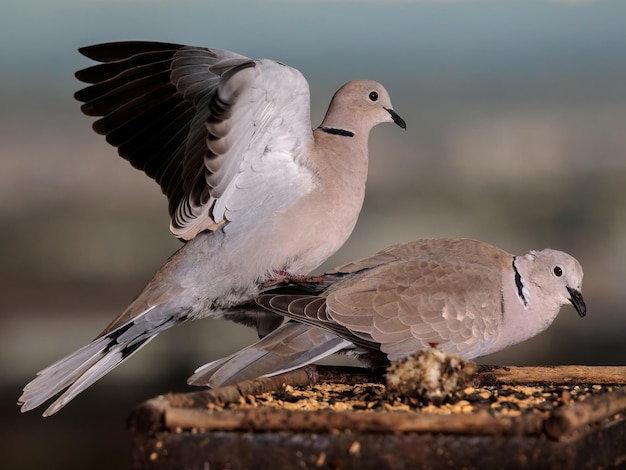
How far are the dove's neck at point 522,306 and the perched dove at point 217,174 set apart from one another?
0.50 metres

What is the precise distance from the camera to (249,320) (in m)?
2.60

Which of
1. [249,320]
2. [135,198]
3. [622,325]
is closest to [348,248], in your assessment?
[135,198]

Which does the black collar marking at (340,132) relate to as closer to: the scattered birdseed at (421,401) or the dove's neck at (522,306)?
the dove's neck at (522,306)

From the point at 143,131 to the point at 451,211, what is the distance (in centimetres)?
300

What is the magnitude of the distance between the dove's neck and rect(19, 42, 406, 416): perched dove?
0.50 meters

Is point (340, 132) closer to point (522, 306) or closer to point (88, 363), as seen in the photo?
point (522, 306)

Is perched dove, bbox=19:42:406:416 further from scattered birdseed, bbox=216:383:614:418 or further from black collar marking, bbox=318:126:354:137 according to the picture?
scattered birdseed, bbox=216:383:614:418

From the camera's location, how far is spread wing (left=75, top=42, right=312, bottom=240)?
7.18 ft

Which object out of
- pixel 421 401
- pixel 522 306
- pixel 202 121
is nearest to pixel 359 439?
pixel 421 401

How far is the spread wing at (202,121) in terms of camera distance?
2.19 meters

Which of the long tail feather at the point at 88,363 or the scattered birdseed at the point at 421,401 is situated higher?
the long tail feather at the point at 88,363

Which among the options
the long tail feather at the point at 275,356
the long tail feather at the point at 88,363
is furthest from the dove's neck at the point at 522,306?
the long tail feather at the point at 88,363

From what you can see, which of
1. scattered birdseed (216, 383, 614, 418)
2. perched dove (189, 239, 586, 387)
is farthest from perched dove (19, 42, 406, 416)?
scattered birdseed (216, 383, 614, 418)

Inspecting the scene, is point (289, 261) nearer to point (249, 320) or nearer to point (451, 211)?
point (249, 320)
